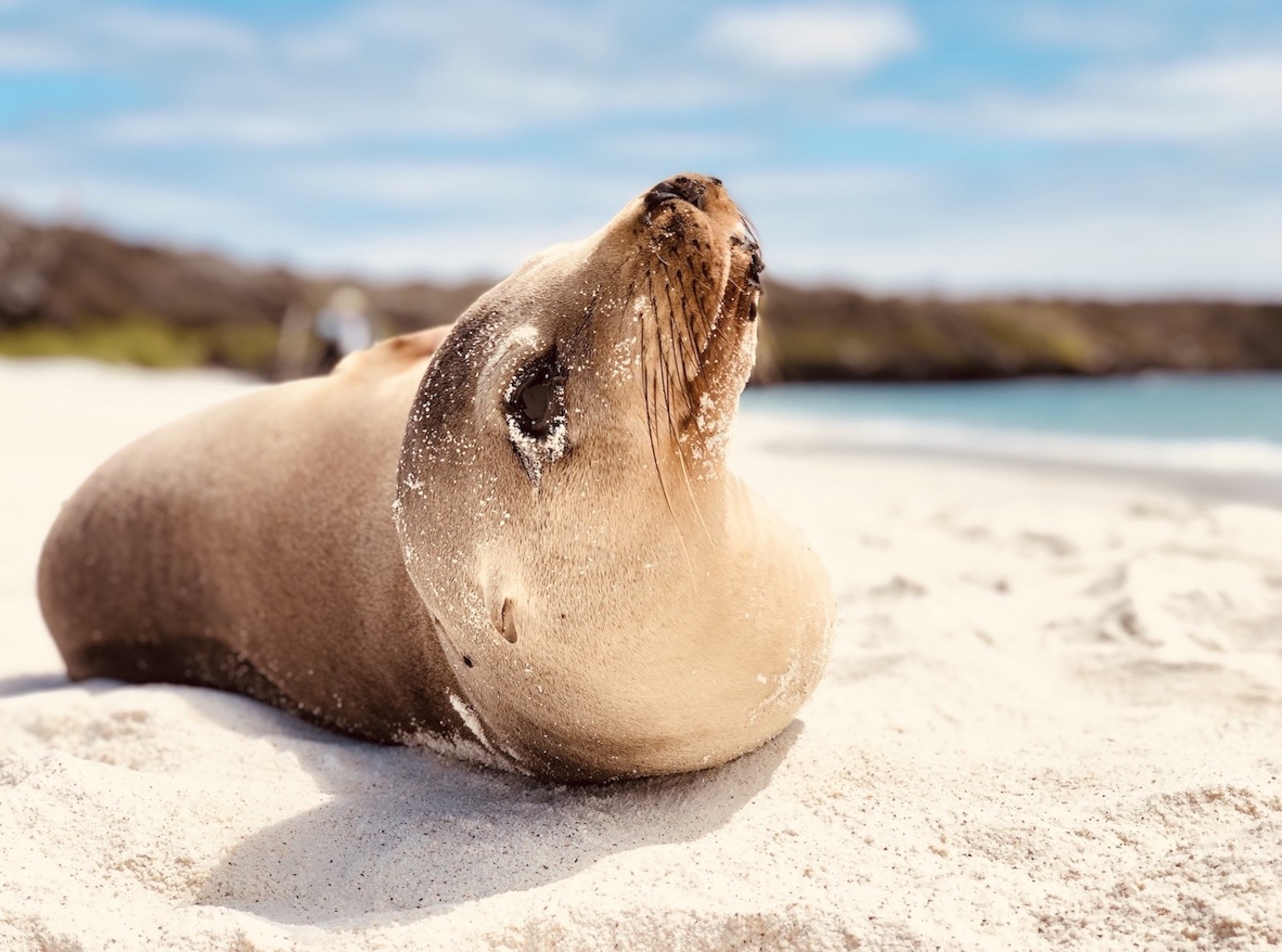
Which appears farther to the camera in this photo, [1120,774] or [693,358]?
[1120,774]

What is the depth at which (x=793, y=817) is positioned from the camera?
263 centimetres

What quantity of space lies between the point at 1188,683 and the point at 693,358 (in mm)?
1875

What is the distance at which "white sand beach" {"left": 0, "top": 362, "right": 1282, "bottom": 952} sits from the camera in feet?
7.09

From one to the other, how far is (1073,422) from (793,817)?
16.8 metres

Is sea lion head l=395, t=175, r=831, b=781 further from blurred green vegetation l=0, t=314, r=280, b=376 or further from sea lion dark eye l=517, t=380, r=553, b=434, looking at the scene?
blurred green vegetation l=0, t=314, r=280, b=376

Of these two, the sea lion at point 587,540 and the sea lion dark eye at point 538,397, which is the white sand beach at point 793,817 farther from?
the sea lion dark eye at point 538,397

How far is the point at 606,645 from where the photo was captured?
8.29 feet

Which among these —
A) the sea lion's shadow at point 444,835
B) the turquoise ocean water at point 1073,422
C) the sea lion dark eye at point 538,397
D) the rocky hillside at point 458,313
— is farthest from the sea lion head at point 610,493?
the rocky hillside at point 458,313

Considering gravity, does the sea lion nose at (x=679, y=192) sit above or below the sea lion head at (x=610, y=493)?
above

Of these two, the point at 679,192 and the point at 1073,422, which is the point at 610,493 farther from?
the point at 1073,422

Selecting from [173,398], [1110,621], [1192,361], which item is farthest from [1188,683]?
[1192,361]

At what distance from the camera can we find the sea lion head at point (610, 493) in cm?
245

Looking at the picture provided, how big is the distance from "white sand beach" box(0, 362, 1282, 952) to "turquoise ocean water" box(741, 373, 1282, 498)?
4.94m

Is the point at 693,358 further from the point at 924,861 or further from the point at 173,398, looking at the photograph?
the point at 173,398
